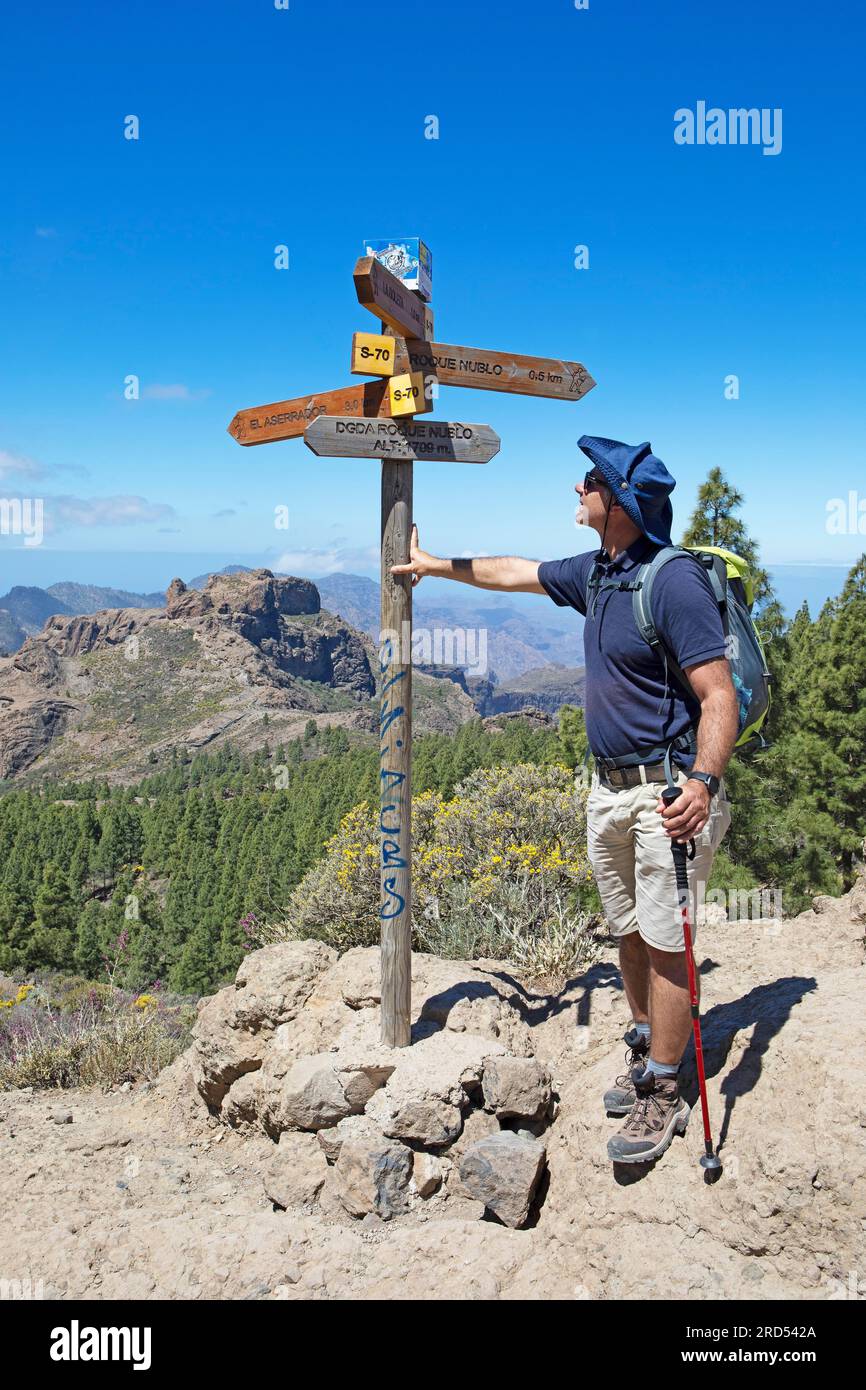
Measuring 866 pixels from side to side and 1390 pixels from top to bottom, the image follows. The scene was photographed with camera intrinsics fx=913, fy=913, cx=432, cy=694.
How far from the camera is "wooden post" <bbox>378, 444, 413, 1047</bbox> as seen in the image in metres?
4.37

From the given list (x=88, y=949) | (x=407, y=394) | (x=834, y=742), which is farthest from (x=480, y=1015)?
(x=88, y=949)

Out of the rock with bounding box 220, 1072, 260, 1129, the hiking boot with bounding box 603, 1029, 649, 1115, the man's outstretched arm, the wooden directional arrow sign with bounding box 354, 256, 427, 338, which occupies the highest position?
the wooden directional arrow sign with bounding box 354, 256, 427, 338

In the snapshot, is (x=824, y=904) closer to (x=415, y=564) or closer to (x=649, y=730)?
(x=649, y=730)

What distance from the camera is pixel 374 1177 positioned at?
3773 mm

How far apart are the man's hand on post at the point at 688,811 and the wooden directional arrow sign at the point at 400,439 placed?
215cm

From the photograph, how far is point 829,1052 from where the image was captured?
3.33 m

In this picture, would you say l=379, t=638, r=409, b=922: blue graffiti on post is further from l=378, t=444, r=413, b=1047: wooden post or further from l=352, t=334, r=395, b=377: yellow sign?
l=352, t=334, r=395, b=377: yellow sign

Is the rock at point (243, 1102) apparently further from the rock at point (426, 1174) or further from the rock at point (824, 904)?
the rock at point (824, 904)

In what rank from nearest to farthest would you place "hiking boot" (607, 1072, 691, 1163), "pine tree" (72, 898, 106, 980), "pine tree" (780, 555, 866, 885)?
"hiking boot" (607, 1072, 691, 1163), "pine tree" (780, 555, 866, 885), "pine tree" (72, 898, 106, 980)

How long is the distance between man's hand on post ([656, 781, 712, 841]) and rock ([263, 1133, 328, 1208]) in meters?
2.34

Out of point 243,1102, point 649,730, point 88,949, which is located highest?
point 649,730

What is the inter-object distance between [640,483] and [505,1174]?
2766mm

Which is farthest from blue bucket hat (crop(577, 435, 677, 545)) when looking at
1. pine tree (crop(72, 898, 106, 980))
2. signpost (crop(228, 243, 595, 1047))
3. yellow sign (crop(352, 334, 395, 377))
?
pine tree (crop(72, 898, 106, 980))

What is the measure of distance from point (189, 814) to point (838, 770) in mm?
54203
